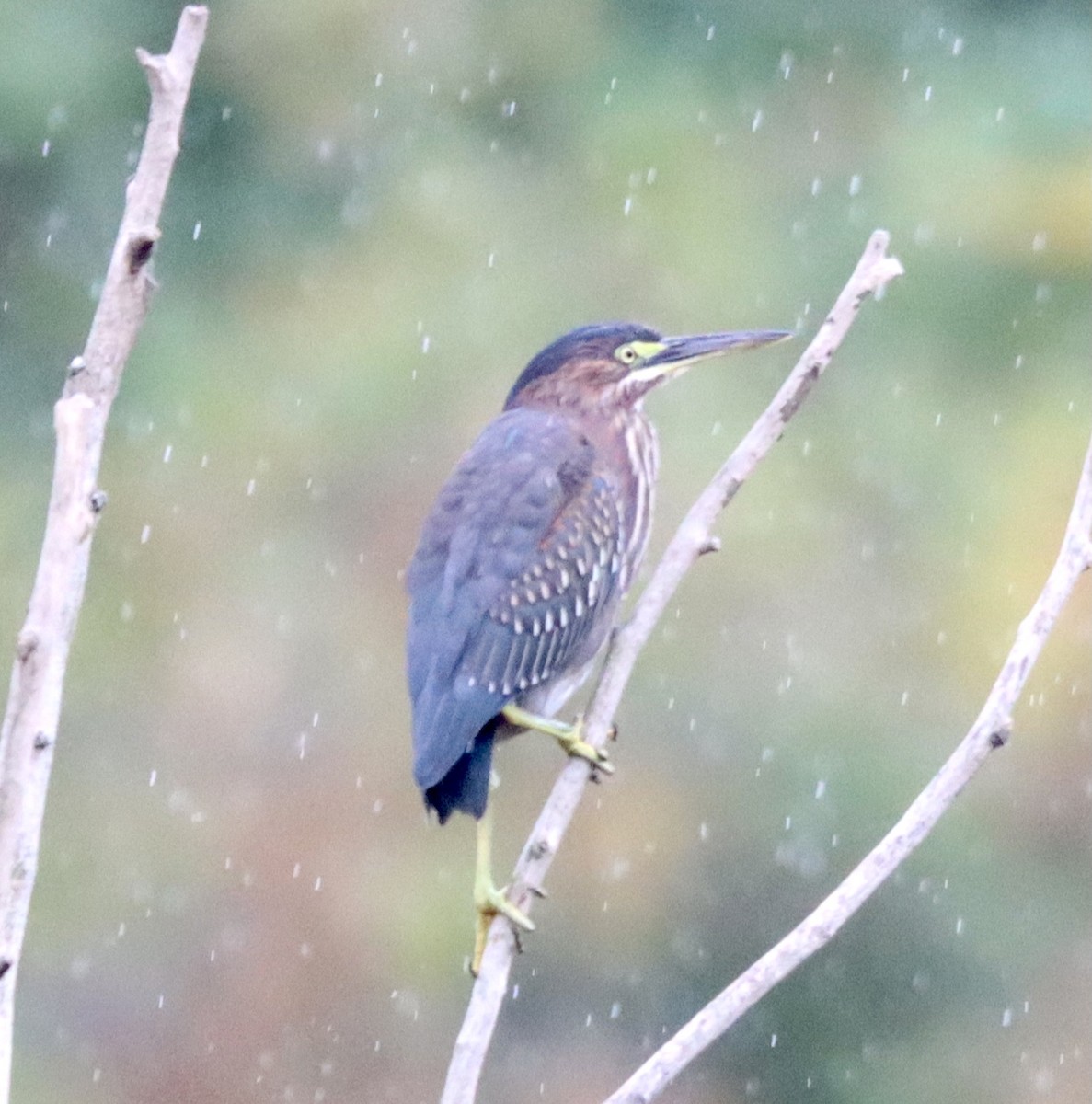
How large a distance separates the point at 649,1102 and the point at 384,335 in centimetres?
353

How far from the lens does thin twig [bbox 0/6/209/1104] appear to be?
4.50ft

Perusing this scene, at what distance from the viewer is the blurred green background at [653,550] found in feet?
16.1

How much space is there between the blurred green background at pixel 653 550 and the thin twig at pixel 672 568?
102 inches

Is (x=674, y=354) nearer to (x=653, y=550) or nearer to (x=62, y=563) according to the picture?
(x=62, y=563)

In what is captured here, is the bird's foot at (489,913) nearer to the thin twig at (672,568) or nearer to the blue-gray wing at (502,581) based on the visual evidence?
the thin twig at (672,568)

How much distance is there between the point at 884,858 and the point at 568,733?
25.3 inches

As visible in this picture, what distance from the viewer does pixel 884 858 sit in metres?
1.69

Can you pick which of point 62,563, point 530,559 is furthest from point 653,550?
point 62,563

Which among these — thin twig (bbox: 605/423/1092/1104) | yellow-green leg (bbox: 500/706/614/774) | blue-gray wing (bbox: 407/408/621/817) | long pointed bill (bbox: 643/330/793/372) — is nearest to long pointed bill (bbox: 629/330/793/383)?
long pointed bill (bbox: 643/330/793/372)

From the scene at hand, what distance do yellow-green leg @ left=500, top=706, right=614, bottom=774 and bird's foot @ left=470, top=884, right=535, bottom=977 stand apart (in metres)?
0.16

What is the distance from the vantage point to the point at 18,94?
5008 millimetres

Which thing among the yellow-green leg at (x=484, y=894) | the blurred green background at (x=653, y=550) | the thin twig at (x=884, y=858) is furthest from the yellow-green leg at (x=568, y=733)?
the blurred green background at (x=653, y=550)

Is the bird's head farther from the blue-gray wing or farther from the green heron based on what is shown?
the blue-gray wing

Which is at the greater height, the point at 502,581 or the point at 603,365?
the point at 603,365
